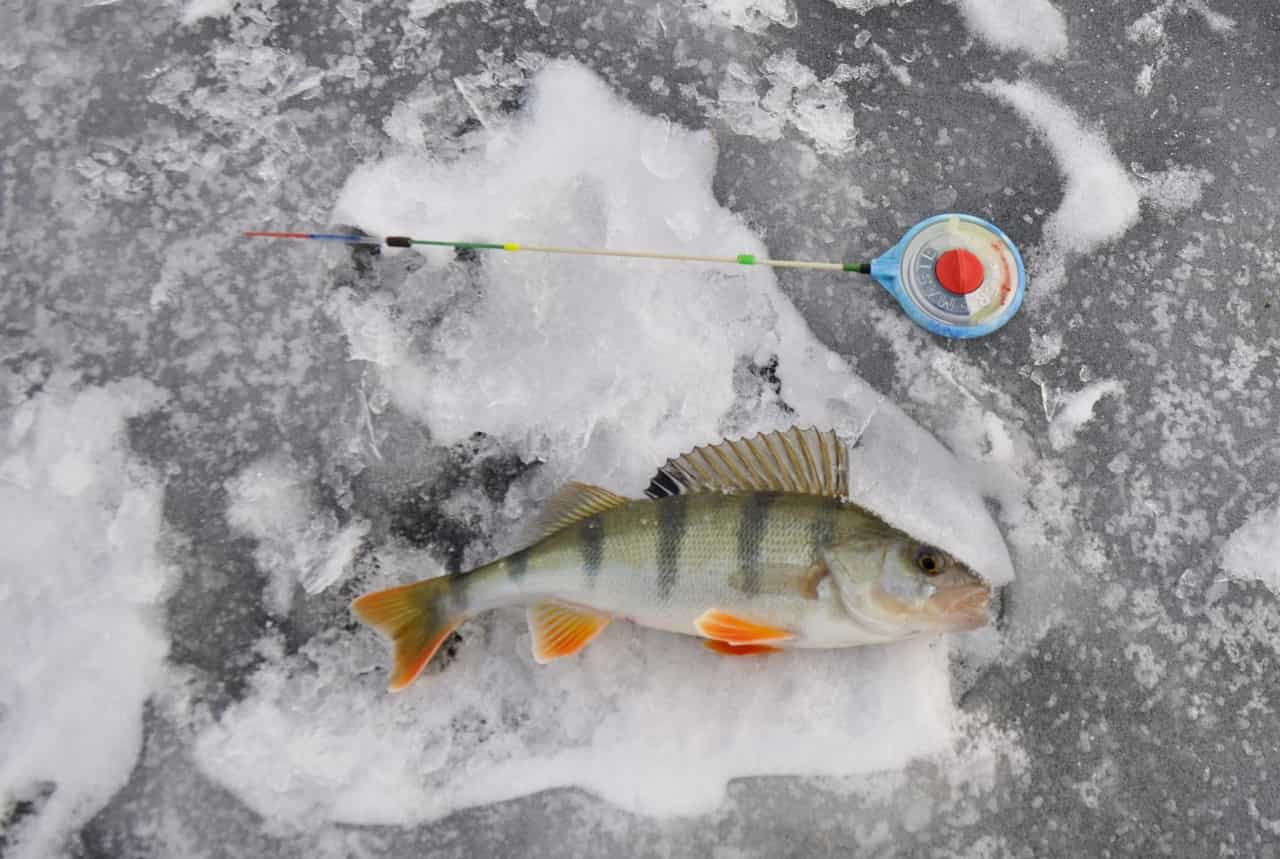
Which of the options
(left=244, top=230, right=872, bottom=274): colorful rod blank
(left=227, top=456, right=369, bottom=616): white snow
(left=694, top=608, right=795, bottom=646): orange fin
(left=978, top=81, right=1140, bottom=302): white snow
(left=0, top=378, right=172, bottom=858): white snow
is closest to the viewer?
(left=694, top=608, right=795, bottom=646): orange fin

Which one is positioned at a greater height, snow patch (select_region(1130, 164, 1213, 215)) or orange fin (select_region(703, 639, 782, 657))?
snow patch (select_region(1130, 164, 1213, 215))

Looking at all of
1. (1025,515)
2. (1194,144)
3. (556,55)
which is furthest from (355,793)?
(1194,144)

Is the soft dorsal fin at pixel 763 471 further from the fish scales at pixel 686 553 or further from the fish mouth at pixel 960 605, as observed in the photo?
the fish mouth at pixel 960 605

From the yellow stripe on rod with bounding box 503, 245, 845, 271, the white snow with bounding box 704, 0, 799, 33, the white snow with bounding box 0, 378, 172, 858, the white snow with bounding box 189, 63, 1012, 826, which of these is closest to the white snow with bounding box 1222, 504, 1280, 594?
the white snow with bounding box 189, 63, 1012, 826

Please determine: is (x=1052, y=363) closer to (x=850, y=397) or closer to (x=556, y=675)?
(x=850, y=397)

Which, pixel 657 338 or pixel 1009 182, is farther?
pixel 1009 182

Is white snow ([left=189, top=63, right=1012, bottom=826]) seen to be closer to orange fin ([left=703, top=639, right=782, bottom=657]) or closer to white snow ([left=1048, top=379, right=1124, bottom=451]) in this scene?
orange fin ([left=703, top=639, right=782, bottom=657])

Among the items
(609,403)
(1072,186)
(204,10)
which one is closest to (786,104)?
(1072,186)
